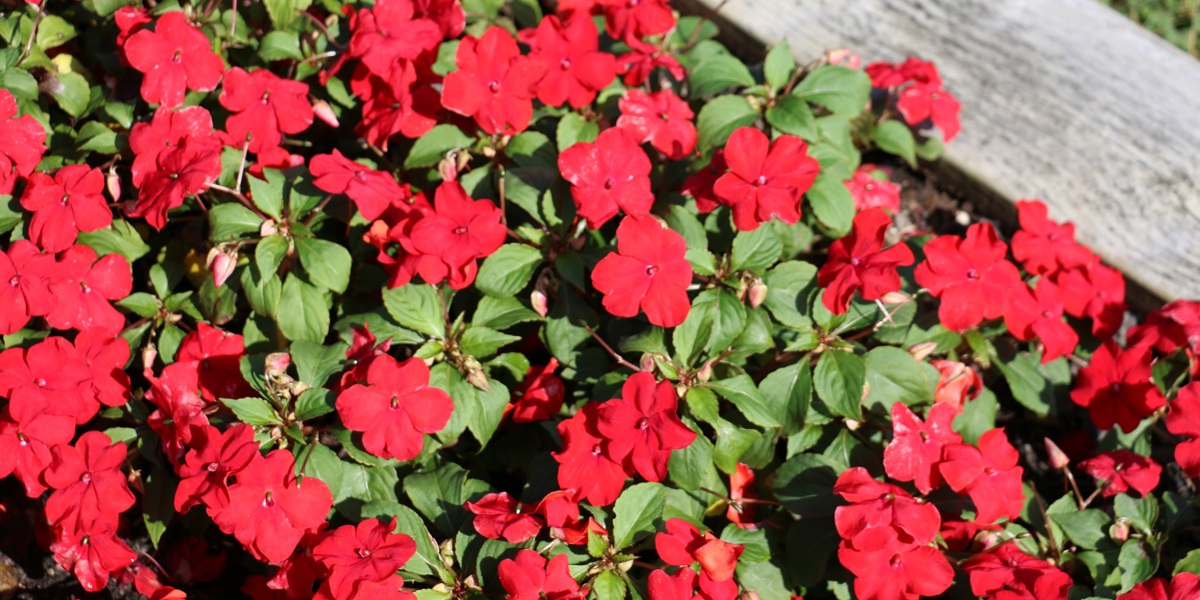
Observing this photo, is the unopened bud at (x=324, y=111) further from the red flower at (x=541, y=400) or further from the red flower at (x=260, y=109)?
the red flower at (x=541, y=400)

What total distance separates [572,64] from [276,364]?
103 cm

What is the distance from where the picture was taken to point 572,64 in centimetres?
240

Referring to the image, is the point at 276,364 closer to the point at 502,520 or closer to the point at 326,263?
the point at 326,263

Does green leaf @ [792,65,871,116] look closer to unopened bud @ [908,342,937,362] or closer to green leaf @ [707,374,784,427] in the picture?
unopened bud @ [908,342,937,362]

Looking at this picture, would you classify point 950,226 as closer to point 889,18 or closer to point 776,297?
point 889,18

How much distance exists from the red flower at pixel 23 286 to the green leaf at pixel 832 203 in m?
1.75

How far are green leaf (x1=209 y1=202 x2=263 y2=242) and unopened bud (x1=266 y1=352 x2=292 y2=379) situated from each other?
33cm

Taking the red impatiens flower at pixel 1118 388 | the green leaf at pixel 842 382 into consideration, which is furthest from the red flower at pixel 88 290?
the red impatiens flower at pixel 1118 388

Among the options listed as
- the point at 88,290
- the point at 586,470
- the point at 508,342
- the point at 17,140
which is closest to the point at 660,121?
the point at 508,342

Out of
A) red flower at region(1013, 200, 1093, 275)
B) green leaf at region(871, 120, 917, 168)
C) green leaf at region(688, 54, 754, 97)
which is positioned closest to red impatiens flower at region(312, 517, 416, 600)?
green leaf at region(688, 54, 754, 97)

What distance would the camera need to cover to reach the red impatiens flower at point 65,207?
6.79ft

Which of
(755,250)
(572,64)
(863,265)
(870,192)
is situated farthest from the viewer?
(870,192)

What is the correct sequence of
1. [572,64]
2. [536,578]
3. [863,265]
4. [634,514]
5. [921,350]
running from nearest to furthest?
[536,578] < [634,514] < [863,265] < [921,350] < [572,64]

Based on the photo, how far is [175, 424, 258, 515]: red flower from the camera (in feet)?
6.01
